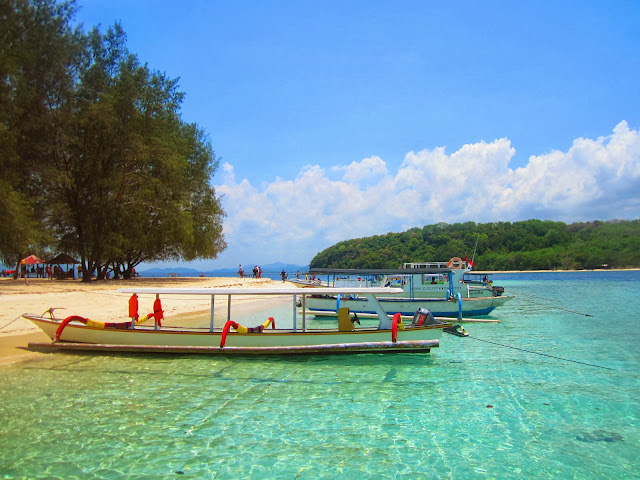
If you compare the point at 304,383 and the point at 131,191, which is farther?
the point at 131,191

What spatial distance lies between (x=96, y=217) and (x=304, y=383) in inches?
1128

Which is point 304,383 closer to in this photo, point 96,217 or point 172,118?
point 96,217

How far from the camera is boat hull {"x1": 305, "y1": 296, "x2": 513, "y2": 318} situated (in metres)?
24.4

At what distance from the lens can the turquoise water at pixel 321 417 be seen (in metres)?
6.82

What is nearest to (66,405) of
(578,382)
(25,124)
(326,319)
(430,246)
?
(578,382)

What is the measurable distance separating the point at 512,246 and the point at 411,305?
129 meters

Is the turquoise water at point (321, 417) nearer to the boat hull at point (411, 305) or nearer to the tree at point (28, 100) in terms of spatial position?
the boat hull at point (411, 305)

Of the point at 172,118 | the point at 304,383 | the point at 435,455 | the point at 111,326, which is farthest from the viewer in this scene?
the point at 172,118

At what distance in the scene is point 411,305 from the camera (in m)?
24.4

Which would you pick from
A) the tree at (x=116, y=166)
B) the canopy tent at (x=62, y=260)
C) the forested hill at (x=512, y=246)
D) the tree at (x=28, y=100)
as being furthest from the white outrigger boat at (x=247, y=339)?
the forested hill at (x=512, y=246)

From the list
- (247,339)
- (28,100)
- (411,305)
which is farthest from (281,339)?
(28,100)

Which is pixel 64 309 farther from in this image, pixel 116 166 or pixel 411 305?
pixel 116 166

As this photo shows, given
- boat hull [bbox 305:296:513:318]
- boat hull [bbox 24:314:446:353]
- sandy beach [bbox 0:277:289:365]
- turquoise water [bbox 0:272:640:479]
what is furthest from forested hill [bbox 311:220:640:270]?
turquoise water [bbox 0:272:640:479]

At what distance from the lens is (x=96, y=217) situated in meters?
33.8
